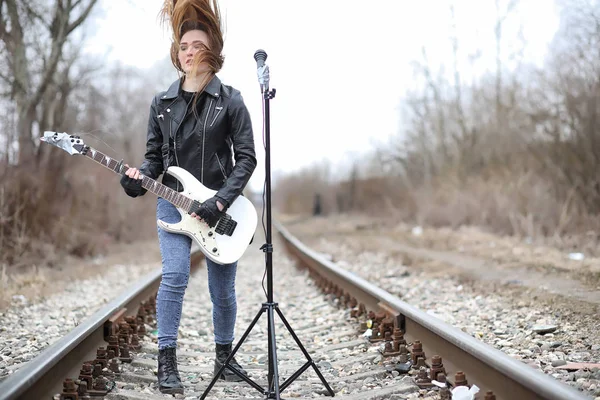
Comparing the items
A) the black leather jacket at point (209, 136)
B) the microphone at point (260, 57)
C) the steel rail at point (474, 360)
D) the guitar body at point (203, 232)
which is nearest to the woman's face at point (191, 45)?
the black leather jacket at point (209, 136)

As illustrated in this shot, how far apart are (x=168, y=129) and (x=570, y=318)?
10.4 ft

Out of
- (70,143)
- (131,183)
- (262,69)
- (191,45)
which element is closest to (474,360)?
(262,69)

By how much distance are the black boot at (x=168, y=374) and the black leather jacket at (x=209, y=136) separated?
36.1 inches

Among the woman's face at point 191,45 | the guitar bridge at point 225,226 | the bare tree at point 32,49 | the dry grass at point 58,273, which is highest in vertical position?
the bare tree at point 32,49

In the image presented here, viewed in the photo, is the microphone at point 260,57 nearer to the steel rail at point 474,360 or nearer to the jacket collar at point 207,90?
the jacket collar at point 207,90

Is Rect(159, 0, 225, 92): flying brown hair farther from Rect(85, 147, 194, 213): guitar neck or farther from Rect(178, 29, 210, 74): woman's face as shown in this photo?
Rect(85, 147, 194, 213): guitar neck

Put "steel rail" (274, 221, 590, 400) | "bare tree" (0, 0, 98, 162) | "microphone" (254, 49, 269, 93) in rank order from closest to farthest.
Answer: "steel rail" (274, 221, 590, 400) < "microphone" (254, 49, 269, 93) < "bare tree" (0, 0, 98, 162)

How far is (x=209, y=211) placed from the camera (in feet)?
11.6

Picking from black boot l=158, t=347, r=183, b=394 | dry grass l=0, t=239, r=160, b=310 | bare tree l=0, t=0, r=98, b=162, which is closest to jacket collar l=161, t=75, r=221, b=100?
black boot l=158, t=347, r=183, b=394

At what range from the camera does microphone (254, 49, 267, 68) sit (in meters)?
3.49

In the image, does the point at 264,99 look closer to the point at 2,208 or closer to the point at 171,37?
the point at 171,37

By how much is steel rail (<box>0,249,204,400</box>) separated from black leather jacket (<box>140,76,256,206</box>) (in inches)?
39.6

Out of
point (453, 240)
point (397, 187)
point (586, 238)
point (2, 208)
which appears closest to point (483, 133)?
point (397, 187)

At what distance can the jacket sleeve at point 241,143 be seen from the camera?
12.1 feet
